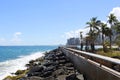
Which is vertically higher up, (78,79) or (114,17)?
(114,17)

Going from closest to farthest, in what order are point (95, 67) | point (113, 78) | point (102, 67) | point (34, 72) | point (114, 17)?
point (113, 78) → point (102, 67) → point (95, 67) → point (34, 72) → point (114, 17)

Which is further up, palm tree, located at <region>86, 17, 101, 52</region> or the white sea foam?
palm tree, located at <region>86, 17, 101, 52</region>

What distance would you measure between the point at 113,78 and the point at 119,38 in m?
56.5

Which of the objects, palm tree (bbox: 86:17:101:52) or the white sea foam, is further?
palm tree (bbox: 86:17:101:52)

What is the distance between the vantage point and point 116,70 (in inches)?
326

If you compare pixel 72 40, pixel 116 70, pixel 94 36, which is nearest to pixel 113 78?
pixel 116 70

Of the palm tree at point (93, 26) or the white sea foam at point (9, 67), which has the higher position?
the palm tree at point (93, 26)

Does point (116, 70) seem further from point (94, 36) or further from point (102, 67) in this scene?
point (94, 36)

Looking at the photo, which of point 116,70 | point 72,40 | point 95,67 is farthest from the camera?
point 72,40

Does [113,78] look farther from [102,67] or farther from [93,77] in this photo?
[93,77]

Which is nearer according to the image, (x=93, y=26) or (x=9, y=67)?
(x=9, y=67)

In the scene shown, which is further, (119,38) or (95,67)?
(119,38)

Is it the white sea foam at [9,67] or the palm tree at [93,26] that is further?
the palm tree at [93,26]

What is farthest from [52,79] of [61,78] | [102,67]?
[102,67]
